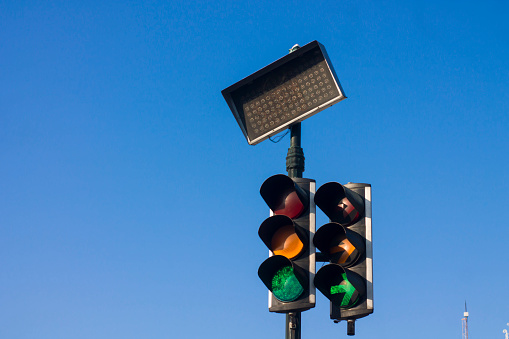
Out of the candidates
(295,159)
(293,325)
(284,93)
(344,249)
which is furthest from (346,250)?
(284,93)

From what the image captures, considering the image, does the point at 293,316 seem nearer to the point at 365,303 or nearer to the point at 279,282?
the point at 279,282

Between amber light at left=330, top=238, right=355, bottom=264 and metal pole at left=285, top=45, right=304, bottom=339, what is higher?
metal pole at left=285, top=45, right=304, bottom=339

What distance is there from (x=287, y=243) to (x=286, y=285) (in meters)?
0.43

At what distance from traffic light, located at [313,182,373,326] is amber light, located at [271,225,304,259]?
0.73 feet

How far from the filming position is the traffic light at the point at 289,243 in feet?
21.0

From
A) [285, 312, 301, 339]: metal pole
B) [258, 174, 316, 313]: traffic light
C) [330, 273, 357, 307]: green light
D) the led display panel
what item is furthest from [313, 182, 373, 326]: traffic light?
the led display panel

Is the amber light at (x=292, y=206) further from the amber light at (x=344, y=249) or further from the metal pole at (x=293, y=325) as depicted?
the metal pole at (x=293, y=325)

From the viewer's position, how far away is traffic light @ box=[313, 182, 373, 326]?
6.16 metres

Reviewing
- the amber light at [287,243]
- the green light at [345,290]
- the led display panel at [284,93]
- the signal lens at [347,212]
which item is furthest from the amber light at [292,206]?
the led display panel at [284,93]

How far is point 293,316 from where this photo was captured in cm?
653

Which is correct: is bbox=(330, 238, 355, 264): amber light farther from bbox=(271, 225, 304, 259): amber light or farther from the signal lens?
bbox=(271, 225, 304, 259): amber light

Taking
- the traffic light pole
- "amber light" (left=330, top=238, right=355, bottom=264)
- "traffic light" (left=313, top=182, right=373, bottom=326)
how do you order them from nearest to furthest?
"traffic light" (left=313, top=182, right=373, bottom=326) → "amber light" (left=330, top=238, right=355, bottom=264) → the traffic light pole

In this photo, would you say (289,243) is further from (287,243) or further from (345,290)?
(345,290)

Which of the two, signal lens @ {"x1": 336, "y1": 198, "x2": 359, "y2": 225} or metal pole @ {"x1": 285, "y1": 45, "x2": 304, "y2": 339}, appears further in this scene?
metal pole @ {"x1": 285, "y1": 45, "x2": 304, "y2": 339}
